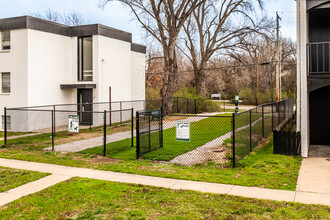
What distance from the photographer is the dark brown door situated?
13484mm

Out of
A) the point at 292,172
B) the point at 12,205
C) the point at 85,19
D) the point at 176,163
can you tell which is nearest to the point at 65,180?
the point at 12,205

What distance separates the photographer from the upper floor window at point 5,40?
19.8 m

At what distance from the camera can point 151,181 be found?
7.95 m

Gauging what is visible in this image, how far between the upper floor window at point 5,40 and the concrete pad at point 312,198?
19.1 meters

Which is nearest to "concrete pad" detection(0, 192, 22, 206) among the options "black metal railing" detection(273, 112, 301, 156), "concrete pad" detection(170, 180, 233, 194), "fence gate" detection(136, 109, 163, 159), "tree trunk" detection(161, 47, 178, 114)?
"concrete pad" detection(170, 180, 233, 194)

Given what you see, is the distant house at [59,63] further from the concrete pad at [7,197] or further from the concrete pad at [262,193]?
the concrete pad at [262,193]

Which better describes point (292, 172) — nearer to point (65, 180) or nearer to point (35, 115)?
point (65, 180)

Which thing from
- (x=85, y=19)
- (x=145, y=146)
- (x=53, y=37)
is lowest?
(x=145, y=146)

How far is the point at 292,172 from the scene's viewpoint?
865cm

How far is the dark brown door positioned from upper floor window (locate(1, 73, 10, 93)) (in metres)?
17.3

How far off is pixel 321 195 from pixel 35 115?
16.9 metres

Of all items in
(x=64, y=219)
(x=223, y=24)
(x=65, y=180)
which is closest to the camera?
(x=64, y=219)

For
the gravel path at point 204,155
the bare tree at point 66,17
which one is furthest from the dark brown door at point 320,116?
the bare tree at point 66,17

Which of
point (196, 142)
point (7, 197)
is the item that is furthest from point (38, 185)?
point (196, 142)
